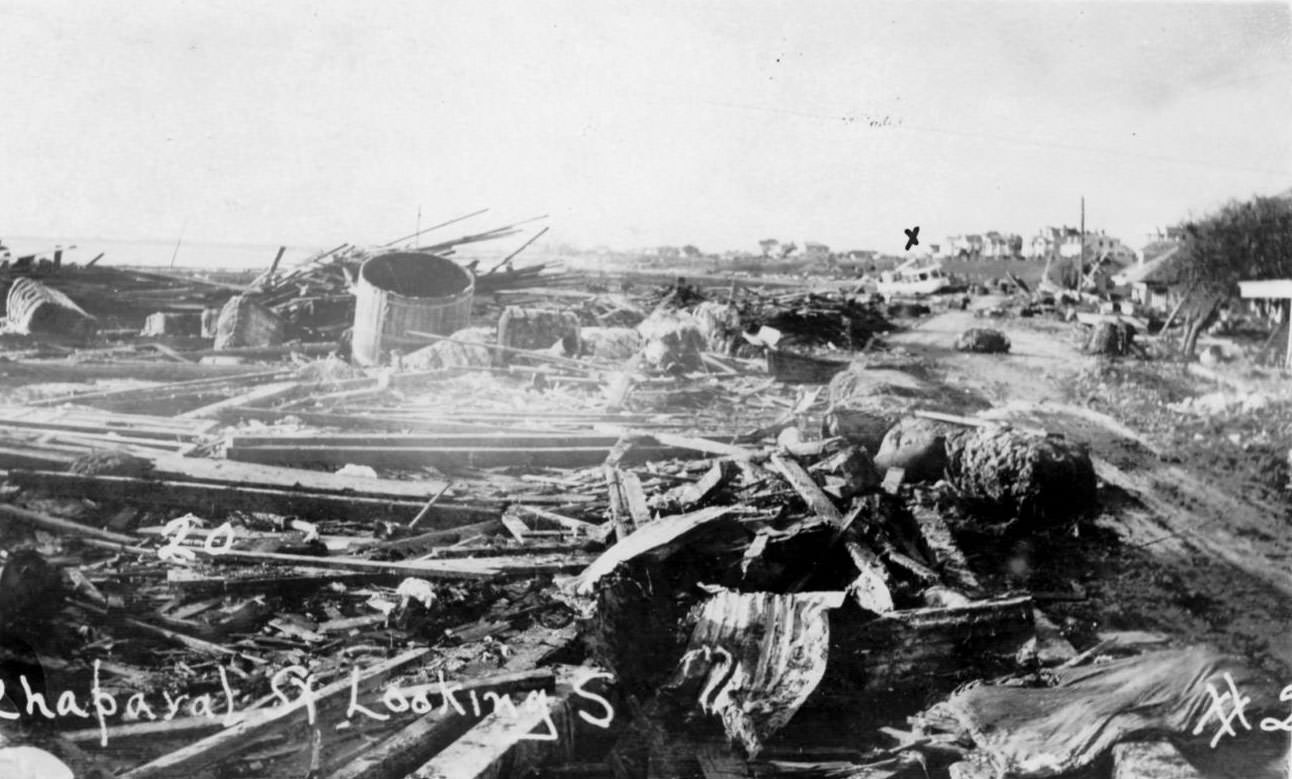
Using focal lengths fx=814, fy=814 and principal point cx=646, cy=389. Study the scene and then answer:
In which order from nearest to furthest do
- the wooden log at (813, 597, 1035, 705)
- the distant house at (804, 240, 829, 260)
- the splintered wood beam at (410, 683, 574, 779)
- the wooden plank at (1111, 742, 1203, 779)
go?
the splintered wood beam at (410, 683, 574, 779) < the wooden plank at (1111, 742, 1203, 779) < the wooden log at (813, 597, 1035, 705) < the distant house at (804, 240, 829, 260)

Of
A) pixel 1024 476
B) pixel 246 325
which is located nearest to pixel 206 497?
pixel 246 325

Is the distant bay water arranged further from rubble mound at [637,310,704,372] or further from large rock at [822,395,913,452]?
large rock at [822,395,913,452]

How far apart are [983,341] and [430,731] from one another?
262 centimetres

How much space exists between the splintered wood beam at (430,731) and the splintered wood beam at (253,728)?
113 millimetres

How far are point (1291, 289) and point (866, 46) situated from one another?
6.34 feet

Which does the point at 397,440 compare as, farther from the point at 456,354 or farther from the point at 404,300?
the point at 404,300

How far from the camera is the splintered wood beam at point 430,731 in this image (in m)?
2.71

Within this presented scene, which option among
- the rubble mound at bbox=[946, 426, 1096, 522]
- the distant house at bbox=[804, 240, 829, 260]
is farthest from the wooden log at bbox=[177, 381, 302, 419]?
the rubble mound at bbox=[946, 426, 1096, 522]

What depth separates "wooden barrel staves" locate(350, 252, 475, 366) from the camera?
325cm

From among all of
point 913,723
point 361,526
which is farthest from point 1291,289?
point 361,526

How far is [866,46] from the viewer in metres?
3.19

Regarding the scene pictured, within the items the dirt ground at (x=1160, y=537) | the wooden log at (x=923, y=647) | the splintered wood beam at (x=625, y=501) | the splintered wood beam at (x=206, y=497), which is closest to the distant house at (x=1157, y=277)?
the dirt ground at (x=1160, y=537)

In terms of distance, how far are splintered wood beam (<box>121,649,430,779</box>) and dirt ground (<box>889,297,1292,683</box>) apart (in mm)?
2206

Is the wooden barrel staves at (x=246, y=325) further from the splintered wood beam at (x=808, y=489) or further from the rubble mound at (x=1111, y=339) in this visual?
the rubble mound at (x=1111, y=339)
